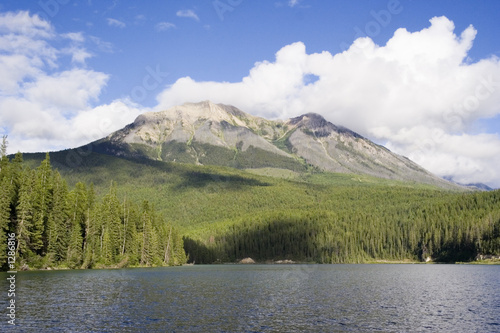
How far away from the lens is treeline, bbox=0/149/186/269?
90.3m

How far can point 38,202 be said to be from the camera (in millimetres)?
99125

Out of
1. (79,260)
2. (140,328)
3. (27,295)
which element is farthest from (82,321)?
(79,260)

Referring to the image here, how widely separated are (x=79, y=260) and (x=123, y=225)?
2410 cm

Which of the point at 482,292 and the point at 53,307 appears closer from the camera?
the point at 53,307

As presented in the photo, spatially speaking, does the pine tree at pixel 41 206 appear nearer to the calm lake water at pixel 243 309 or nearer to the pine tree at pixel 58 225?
the pine tree at pixel 58 225

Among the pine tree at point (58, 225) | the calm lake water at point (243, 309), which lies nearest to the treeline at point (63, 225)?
the pine tree at point (58, 225)

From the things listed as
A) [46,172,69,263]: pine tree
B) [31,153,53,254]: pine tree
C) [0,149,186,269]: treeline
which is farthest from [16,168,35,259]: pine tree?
[46,172,69,263]: pine tree

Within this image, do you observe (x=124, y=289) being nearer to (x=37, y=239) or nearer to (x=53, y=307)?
(x=53, y=307)

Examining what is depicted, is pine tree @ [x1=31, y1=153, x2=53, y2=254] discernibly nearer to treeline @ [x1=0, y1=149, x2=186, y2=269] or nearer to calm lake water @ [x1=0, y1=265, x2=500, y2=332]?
treeline @ [x1=0, y1=149, x2=186, y2=269]

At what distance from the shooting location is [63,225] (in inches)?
4186

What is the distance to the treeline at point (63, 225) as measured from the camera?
9031 cm

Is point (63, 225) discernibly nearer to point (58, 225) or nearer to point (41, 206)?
point (58, 225)

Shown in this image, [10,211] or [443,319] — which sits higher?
[10,211]

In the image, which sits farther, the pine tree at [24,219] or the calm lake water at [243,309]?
the pine tree at [24,219]
